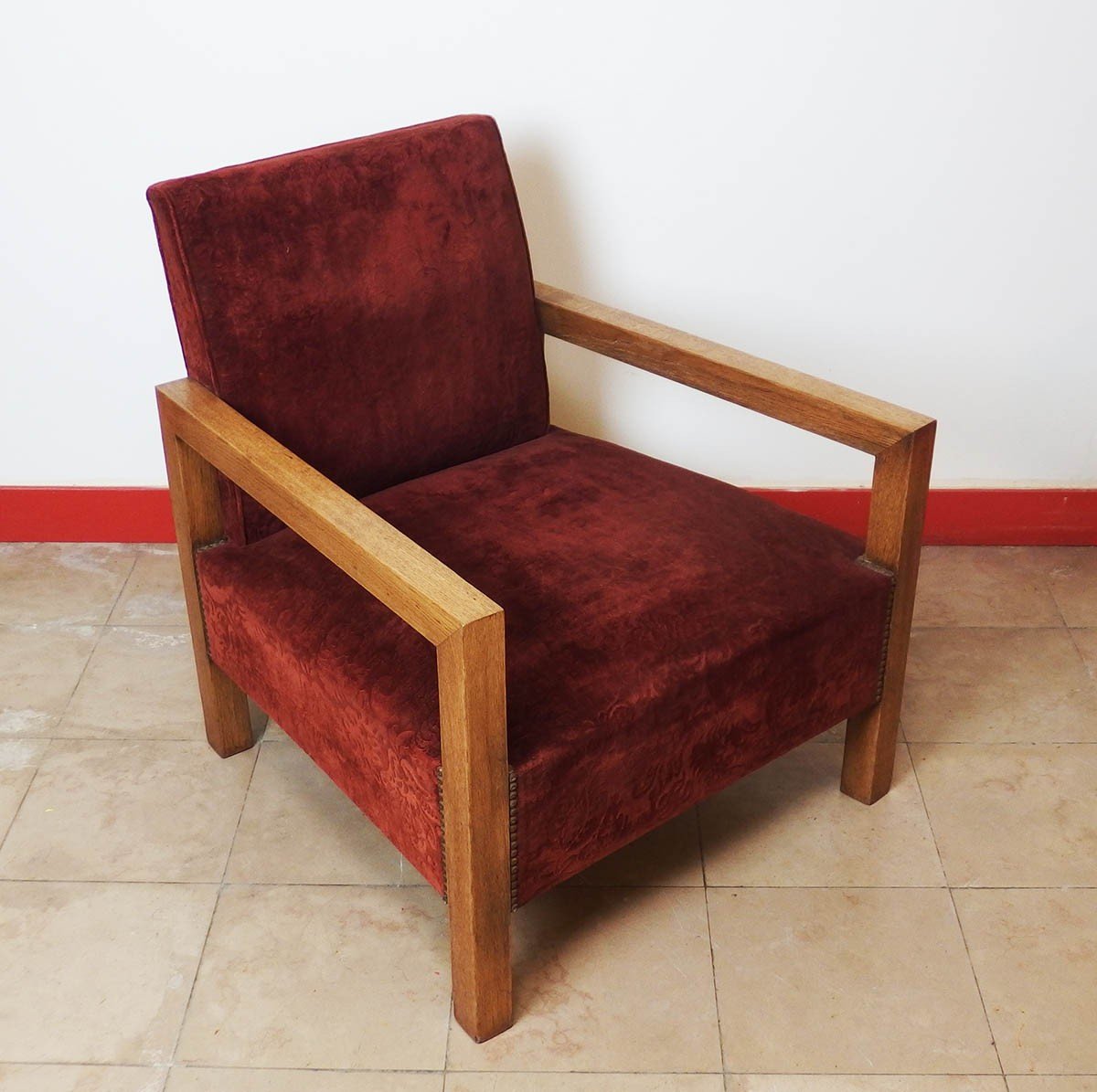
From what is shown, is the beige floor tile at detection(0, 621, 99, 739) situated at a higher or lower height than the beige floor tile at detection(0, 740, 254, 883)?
higher

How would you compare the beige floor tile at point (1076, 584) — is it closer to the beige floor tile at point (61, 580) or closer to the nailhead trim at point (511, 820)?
the nailhead trim at point (511, 820)

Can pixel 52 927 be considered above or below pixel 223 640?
below

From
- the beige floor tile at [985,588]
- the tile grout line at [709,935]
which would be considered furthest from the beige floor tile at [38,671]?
the beige floor tile at [985,588]

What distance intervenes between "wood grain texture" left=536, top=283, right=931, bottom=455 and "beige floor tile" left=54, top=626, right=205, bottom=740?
2.90 ft

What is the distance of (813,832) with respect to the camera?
2145mm

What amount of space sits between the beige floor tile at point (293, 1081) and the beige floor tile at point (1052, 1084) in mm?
697

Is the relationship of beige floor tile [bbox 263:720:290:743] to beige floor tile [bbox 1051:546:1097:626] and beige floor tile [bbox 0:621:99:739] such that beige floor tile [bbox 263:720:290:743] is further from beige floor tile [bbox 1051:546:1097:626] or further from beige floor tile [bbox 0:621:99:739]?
beige floor tile [bbox 1051:546:1097:626]

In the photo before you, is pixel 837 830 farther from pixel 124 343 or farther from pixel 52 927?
pixel 124 343

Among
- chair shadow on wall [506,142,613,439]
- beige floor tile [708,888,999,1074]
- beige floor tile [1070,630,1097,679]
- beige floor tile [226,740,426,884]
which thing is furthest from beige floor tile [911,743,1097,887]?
chair shadow on wall [506,142,613,439]

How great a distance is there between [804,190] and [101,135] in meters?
1.26

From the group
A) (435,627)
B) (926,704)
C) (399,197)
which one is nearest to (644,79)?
(399,197)

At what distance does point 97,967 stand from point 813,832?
103 centimetres

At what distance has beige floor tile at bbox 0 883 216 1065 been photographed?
181 cm

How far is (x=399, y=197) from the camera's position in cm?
205
